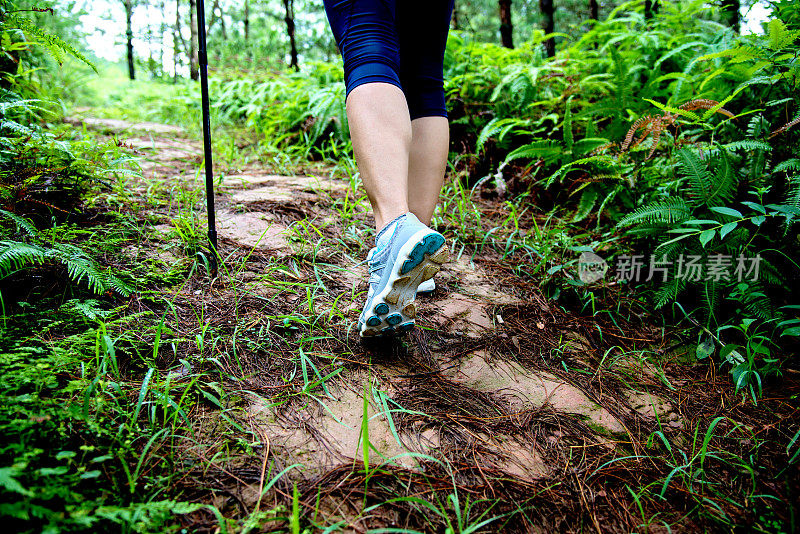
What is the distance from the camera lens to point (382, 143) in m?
1.34

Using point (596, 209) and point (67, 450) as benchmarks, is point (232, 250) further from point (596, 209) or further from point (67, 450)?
point (596, 209)

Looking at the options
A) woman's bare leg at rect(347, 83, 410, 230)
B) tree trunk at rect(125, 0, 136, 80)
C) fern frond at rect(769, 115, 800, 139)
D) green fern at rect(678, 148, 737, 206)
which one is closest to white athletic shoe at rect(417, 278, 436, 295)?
woman's bare leg at rect(347, 83, 410, 230)

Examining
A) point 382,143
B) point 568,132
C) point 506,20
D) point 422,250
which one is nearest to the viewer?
point 422,250

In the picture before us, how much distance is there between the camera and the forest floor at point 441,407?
1050 millimetres

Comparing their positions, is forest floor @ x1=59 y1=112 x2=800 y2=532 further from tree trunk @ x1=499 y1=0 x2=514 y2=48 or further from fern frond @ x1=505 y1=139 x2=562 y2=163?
tree trunk @ x1=499 y1=0 x2=514 y2=48

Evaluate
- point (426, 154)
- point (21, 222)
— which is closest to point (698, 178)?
point (426, 154)

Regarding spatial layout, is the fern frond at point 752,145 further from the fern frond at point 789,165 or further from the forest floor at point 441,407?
the forest floor at point 441,407

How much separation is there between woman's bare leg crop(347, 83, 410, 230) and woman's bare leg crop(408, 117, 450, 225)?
405 mm

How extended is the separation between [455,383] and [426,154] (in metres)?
0.93

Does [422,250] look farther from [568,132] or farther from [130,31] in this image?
[130,31]

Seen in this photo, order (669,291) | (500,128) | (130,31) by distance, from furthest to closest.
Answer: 1. (130,31)
2. (500,128)
3. (669,291)

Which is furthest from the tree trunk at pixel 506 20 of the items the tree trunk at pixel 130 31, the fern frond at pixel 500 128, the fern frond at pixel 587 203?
the tree trunk at pixel 130 31

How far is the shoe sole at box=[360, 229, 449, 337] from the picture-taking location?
1.19m

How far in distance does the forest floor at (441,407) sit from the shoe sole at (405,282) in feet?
0.64
